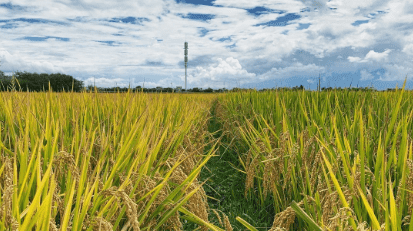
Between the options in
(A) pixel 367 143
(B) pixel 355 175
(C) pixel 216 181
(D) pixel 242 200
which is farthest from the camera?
(C) pixel 216 181

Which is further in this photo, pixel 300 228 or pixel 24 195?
pixel 300 228

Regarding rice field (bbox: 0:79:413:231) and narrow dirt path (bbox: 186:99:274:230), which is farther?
narrow dirt path (bbox: 186:99:274:230)

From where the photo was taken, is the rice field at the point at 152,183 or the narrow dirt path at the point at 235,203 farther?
the narrow dirt path at the point at 235,203

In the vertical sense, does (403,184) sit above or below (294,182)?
above

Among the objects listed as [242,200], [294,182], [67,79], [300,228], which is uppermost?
[67,79]

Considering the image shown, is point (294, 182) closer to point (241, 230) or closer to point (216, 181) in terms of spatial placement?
point (241, 230)

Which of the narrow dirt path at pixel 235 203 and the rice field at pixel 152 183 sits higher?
the rice field at pixel 152 183

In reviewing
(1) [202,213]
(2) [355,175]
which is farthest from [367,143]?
(1) [202,213]

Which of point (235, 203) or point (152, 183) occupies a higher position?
point (152, 183)

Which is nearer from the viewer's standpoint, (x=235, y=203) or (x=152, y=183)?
(x=152, y=183)

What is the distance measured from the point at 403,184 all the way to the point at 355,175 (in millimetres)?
247

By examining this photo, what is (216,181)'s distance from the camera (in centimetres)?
366

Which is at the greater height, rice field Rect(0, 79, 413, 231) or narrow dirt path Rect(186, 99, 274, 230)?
rice field Rect(0, 79, 413, 231)

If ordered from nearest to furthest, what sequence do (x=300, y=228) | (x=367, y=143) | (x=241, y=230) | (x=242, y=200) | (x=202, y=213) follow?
(x=202, y=213), (x=367, y=143), (x=300, y=228), (x=241, y=230), (x=242, y=200)
